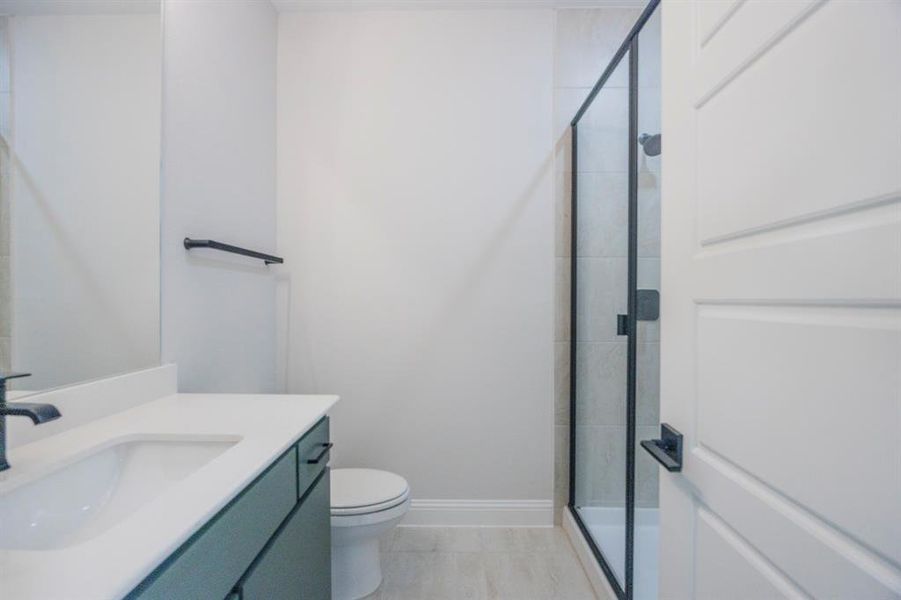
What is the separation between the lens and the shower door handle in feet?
2.55

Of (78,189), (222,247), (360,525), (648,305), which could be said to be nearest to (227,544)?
(360,525)

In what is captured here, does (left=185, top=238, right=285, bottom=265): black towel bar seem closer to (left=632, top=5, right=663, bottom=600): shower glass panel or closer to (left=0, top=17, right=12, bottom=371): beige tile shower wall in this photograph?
(left=0, top=17, right=12, bottom=371): beige tile shower wall

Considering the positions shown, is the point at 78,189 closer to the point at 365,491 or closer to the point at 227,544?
the point at 227,544

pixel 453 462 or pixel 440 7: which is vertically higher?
pixel 440 7

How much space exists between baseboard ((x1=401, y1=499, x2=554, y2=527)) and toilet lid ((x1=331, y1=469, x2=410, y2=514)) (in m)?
0.47

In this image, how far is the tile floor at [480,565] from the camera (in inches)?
59.6

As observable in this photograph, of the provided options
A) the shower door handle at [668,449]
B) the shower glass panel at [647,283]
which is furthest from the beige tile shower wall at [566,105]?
the shower door handle at [668,449]

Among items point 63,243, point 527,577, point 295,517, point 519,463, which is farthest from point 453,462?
point 63,243

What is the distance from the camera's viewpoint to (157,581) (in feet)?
1.62

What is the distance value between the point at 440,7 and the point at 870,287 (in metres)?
2.15

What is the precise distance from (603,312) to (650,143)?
0.72 meters

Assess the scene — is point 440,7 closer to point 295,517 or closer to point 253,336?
point 253,336

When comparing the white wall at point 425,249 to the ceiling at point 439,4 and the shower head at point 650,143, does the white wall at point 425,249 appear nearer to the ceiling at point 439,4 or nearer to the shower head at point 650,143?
the ceiling at point 439,4

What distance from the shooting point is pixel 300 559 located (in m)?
0.97
